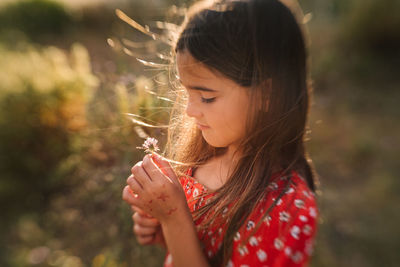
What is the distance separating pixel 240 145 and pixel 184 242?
401 mm

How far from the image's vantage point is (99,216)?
255 centimetres

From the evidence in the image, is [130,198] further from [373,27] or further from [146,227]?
[373,27]

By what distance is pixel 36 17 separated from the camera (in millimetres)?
6996

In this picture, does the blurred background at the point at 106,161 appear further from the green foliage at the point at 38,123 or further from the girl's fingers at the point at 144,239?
the girl's fingers at the point at 144,239

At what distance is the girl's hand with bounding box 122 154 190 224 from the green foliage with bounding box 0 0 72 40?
22.5ft

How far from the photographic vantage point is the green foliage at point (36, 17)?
684 centimetres

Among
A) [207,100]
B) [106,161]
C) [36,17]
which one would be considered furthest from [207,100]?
[36,17]

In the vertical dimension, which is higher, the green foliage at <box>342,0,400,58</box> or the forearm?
the green foliage at <box>342,0,400,58</box>

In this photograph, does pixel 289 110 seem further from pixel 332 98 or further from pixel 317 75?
pixel 317 75

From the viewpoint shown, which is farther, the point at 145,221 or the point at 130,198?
the point at 145,221

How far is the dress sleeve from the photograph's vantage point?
43.2 inches

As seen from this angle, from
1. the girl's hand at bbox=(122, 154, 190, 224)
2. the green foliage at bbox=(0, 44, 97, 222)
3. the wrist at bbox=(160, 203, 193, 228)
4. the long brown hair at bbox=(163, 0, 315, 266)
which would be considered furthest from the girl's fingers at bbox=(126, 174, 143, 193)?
the green foliage at bbox=(0, 44, 97, 222)

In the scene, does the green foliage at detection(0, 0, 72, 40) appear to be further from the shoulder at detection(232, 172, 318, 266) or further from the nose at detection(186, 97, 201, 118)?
the shoulder at detection(232, 172, 318, 266)

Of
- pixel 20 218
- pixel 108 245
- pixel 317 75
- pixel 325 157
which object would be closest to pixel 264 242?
pixel 108 245
